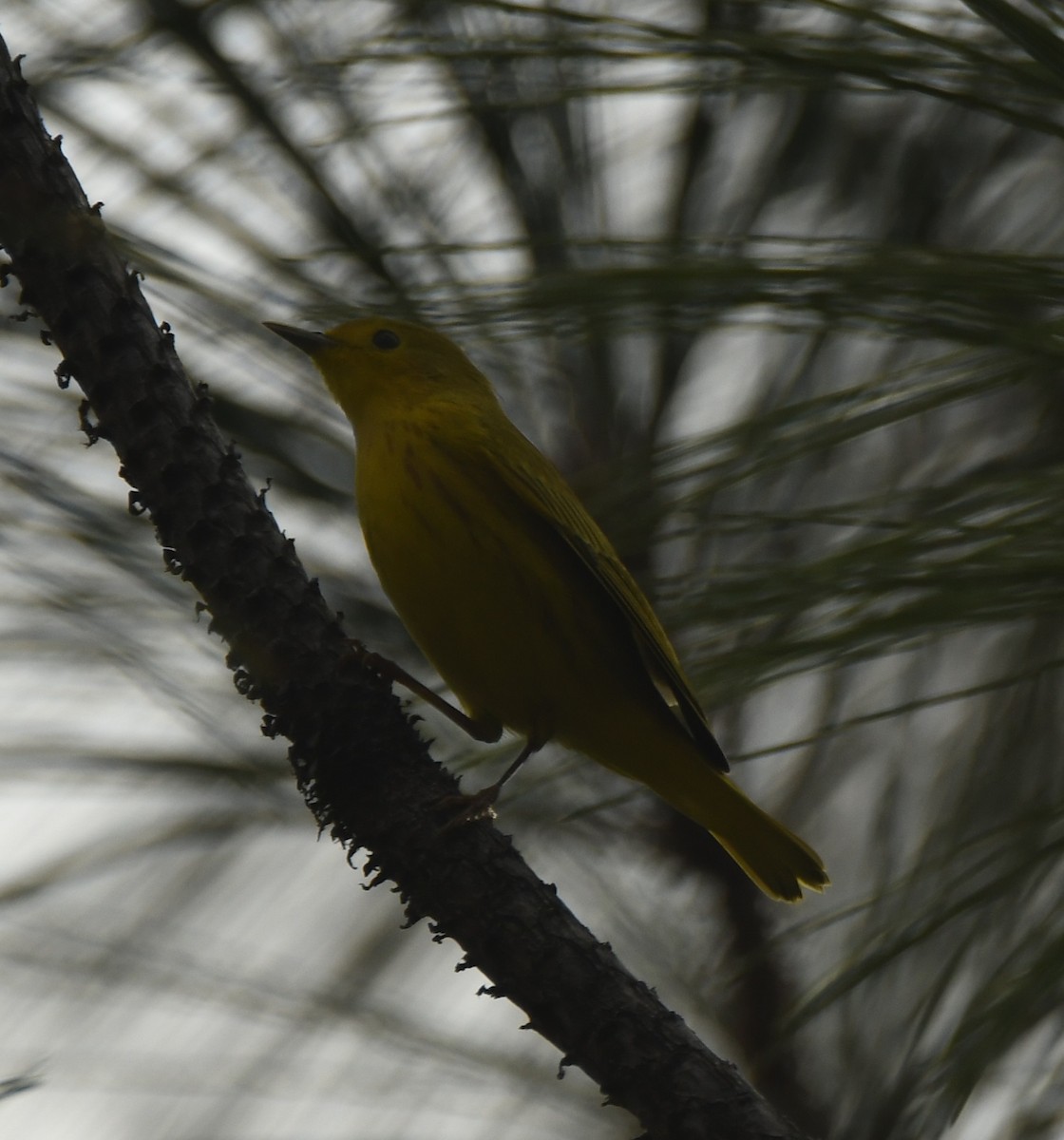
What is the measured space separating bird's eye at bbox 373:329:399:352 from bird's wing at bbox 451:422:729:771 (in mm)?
604

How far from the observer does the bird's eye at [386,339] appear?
341 cm

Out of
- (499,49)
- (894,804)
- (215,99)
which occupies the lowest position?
(894,804)

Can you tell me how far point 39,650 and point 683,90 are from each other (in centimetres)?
161

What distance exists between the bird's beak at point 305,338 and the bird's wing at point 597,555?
19.8 inches

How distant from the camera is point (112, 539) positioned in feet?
8.90

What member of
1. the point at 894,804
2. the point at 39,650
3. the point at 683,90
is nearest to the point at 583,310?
the point at 683,90

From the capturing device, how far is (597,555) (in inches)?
108

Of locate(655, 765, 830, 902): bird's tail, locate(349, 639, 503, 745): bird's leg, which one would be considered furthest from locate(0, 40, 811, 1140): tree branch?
locate(655, 765, 830, 902): bird's tail

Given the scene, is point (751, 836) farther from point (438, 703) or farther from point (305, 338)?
point (305, 338)

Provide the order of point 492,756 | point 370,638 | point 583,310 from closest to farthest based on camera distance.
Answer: point 583,310, point 492,756, point 370,638

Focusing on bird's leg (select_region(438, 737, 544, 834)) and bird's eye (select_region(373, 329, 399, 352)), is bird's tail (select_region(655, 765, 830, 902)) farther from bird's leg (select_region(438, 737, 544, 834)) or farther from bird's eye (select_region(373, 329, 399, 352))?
bird's eye (select_region(373, 329, 399, 352))

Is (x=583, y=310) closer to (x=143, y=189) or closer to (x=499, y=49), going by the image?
(x=499, y=49)

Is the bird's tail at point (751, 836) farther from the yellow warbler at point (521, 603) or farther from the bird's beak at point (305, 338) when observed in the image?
the bird's beak at point (305, 338)

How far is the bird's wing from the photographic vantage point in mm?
2633
